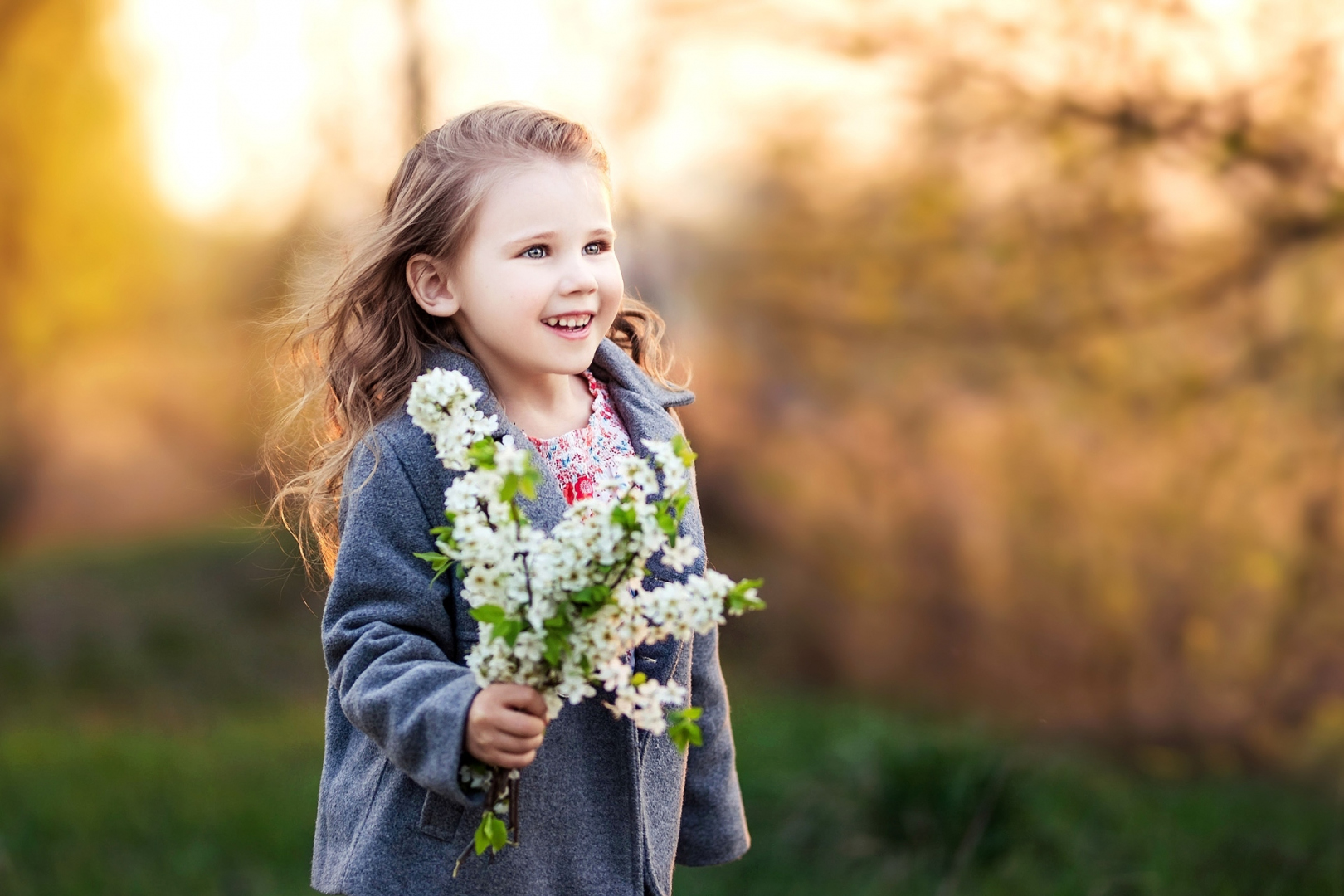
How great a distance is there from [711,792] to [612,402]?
64cm

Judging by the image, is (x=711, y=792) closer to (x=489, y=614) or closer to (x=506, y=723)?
(x=506, y=723)

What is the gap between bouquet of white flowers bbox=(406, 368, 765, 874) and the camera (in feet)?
4.23

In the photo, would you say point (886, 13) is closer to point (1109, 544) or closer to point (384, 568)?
point (1109, 544)

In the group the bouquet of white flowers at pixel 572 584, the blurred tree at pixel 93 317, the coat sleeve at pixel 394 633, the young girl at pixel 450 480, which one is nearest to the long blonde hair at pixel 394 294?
the young girl at pixel 450 480

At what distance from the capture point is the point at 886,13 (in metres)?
4.19

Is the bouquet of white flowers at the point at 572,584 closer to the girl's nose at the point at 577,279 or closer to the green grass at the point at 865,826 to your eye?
the girl's nose at the point at 577,279

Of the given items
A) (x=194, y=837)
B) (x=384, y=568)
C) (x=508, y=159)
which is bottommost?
(x=194, y=837)

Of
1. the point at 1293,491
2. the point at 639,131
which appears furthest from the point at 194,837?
the point at 1293,491

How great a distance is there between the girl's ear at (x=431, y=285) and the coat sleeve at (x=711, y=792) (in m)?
0.68

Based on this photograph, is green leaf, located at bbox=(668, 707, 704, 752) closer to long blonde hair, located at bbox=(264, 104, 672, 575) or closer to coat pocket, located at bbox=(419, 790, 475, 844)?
coat pocket, located at bbox=(419, 790, 475, 844)

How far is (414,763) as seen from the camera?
1445mm

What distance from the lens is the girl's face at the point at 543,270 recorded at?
1643 millimetres

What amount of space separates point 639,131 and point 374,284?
3.18 meters

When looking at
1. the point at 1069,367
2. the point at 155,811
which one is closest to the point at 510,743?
the point at 155,811
